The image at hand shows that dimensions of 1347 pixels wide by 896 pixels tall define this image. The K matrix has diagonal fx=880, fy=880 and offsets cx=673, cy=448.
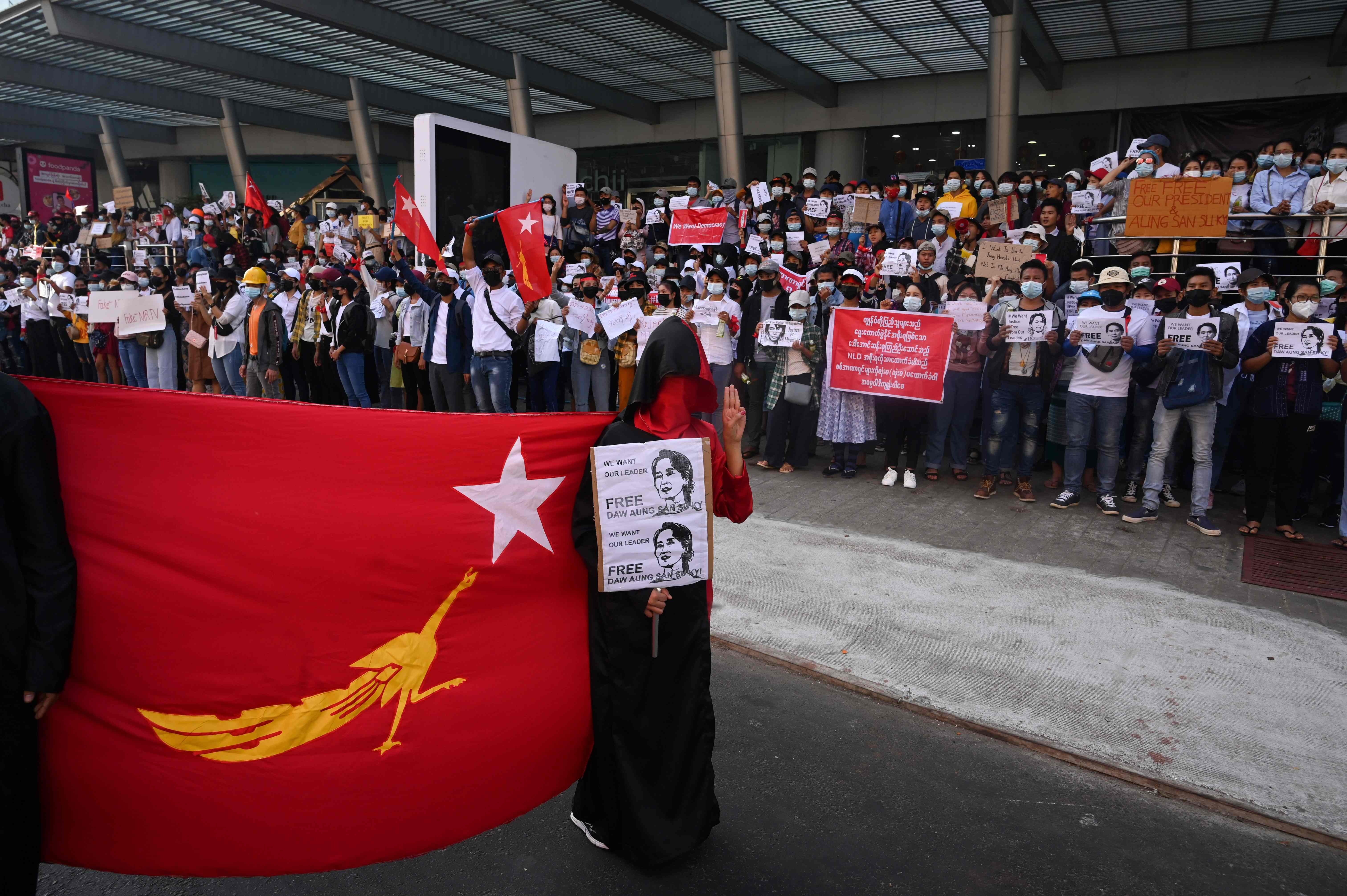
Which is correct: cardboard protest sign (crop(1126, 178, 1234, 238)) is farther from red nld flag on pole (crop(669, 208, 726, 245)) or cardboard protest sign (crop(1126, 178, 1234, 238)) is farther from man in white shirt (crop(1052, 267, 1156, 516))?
red nld flag on pole (crop(669, 208, 726, 245))

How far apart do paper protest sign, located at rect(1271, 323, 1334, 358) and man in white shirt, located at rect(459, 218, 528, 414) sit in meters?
7.39

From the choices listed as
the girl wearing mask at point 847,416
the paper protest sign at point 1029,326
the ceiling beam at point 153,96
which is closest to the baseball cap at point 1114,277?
the paper protest sign at point 1029,326

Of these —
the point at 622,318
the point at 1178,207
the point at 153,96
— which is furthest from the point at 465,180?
the point at 153,96

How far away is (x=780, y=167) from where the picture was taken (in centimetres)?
2536

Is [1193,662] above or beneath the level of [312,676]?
beneath

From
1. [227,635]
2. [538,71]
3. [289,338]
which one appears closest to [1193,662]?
[227,635]

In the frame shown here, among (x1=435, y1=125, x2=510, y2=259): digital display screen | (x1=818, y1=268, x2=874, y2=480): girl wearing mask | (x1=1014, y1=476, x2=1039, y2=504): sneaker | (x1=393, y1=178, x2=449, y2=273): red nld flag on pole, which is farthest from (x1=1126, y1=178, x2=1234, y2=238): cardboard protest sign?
(x1=435, y1=125, x2=510, y2=259): digital display screen

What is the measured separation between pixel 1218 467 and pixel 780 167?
1935 centimetres

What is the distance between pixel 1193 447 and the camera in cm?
763

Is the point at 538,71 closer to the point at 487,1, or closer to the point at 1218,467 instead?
the point at 487,1

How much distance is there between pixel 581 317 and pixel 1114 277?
5.82 meters

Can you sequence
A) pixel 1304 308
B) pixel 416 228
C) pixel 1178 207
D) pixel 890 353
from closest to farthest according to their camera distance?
pixel 1304 308 < pixel 890 353 < pixel 416 228 < pixel 1178 207

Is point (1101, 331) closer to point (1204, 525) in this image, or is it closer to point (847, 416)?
point (1204, 525)

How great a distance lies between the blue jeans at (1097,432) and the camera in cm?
762
